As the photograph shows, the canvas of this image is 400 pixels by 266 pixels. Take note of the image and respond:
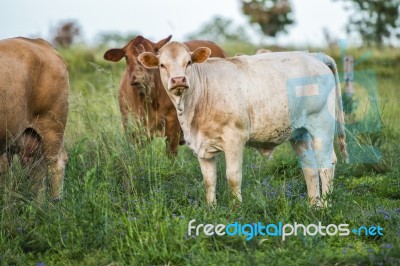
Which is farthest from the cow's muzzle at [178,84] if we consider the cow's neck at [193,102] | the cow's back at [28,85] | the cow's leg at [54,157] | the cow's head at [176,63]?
the cow's leg at [54,157]

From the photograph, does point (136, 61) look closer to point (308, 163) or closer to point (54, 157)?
point (54, 157)

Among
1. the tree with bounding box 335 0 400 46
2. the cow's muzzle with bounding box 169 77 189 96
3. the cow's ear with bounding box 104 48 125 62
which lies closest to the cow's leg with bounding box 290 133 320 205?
the cow's muzzle with bounding box 169 77 189 96

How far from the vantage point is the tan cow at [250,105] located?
19.8 feet

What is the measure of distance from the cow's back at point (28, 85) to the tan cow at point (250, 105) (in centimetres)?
96

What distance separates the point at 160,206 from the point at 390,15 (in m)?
23.6

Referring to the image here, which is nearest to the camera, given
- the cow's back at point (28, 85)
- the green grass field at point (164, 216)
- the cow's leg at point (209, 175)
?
the green grass field at point (164, 216)

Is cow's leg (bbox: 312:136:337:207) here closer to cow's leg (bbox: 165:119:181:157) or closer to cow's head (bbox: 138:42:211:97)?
cow's head (bbox: 138:42:211:97)

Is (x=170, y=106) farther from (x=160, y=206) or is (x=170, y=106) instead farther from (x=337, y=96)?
(x=160, y=206)

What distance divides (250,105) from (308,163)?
93cm

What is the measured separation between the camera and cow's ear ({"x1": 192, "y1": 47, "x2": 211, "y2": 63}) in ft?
20.1

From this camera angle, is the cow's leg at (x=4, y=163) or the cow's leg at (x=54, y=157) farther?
the cow's leg at (x=54, y=157)

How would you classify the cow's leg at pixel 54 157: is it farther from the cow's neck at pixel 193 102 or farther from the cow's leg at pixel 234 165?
the cow's leg at pixel 234 165

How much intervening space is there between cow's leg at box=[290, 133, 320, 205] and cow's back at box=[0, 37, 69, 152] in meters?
2.41

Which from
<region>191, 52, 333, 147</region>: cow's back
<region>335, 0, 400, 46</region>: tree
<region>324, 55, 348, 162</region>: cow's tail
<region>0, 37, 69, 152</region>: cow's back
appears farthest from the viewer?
<region>335, 0, 400, 46</region>: tree
